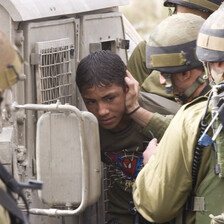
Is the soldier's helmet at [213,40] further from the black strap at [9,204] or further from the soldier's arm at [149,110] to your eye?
the black strap at [9,204]

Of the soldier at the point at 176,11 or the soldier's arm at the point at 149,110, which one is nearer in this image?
the soldier's arm at the point at 149,110

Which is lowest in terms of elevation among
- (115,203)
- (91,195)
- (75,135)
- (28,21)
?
(115,203)

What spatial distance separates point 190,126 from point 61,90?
1345 millimetres

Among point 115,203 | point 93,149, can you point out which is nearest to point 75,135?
point 93,149

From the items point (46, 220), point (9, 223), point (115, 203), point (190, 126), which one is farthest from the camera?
point (115, 203)

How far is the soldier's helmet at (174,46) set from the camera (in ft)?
17.8

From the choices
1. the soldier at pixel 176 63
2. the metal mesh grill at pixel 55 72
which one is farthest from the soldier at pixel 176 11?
the metal mesh grill at pixel 55 72

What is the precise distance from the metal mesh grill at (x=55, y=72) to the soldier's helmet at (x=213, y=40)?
3.23 feet

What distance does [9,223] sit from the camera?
3686 millimetres

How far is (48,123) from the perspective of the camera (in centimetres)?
Result: 486

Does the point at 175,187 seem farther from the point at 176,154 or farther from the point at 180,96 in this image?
the point at 180,96

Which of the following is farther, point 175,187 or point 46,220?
point 46,220

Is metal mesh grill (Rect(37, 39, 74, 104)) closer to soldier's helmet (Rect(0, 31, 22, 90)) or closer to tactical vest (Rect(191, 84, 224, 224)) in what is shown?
tactical vest (Rect(191, 84, 224, 224))

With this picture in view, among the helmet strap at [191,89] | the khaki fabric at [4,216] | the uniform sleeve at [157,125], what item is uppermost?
the helmet strap at [191,89]
